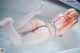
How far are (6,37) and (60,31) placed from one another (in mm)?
660

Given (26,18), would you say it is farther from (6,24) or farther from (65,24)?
(65,24)

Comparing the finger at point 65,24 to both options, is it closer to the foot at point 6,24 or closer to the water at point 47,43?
the water at point 47,43

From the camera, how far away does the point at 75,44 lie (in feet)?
7.54

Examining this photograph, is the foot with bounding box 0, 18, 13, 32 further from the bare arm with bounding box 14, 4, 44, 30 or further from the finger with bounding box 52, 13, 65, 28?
the finger with bounding box 52, 13, 65, 28

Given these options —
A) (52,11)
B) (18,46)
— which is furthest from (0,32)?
(52,11)

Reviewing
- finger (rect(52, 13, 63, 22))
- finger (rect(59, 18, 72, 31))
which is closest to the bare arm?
finger (rect(52, 13, 63, 22))

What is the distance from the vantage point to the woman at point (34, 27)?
1884 millimetres

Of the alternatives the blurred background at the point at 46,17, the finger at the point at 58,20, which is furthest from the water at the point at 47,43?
the finger at the point at 58,20

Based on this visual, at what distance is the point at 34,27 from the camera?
2023mm

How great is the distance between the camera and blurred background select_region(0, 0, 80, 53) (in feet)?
6.13

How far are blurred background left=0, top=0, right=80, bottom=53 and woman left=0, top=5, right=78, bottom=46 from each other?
0.04 meters

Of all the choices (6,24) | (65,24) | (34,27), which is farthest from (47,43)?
(6,24)

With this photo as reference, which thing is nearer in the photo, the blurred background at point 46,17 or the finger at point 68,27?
the blurred background at point 46,17

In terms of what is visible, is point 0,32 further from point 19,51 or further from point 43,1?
point 43,1
